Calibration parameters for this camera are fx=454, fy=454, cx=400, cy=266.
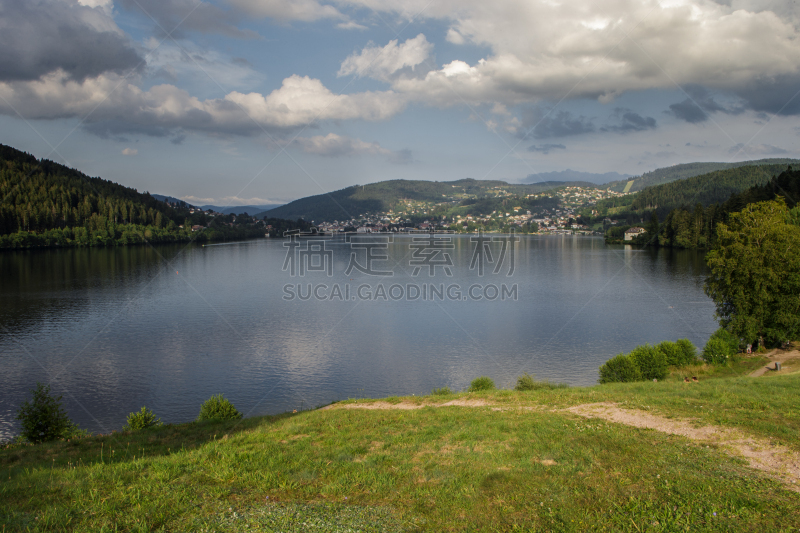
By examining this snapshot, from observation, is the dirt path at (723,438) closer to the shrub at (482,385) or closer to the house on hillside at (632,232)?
the shrub at (482,385)

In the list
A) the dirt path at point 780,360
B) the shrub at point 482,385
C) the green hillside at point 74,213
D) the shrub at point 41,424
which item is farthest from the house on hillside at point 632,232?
the shrub at point 41,424

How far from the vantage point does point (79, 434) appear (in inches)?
514

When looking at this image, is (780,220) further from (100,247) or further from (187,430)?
(100,247)

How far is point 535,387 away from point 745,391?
251 inches

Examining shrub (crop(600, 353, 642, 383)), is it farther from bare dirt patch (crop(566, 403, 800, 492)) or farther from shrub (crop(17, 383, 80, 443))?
shrub (crop(17, 383, 80, 443))

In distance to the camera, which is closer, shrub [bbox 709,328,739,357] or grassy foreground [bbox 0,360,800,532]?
grassy foreground [bbox 0,360,800,532]

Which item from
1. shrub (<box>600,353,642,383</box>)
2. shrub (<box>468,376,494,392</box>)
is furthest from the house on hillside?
shrub (<box>468,376,494,392</box>)

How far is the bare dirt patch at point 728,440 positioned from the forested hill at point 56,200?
11888 centimetres

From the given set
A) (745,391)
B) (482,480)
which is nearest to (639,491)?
(482,480)

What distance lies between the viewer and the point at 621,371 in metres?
18.0

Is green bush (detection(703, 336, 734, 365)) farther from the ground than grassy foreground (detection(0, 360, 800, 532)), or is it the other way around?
grassy foreground (detection(0, 360, 800, 532))

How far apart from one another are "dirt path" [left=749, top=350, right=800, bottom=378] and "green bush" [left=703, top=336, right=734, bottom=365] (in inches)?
54.1

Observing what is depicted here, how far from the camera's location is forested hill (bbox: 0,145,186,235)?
324ft

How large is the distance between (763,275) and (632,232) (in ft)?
356
